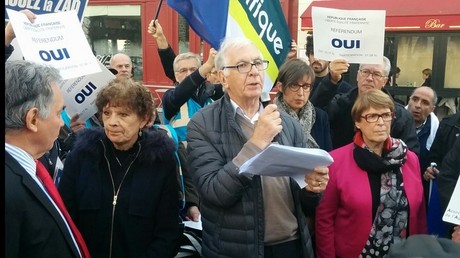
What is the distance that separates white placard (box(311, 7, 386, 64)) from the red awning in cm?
451

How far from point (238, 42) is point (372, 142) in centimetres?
102

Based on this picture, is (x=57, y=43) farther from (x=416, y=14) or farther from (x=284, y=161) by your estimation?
(x=416, y=14)

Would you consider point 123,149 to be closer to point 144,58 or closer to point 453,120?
point 453,120

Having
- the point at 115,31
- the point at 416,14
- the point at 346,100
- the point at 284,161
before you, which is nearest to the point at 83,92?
the point at 284,161

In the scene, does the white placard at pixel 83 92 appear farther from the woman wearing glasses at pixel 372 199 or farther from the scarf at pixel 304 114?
the woman wearing glasses at pixel 372 199

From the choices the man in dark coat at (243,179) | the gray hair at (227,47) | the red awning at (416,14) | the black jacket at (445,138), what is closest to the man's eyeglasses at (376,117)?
the man in dark coat at (243,179)

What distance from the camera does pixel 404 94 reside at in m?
8.28

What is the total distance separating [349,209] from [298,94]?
84 cm

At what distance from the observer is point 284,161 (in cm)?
194

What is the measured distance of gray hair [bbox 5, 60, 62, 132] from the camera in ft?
5.41

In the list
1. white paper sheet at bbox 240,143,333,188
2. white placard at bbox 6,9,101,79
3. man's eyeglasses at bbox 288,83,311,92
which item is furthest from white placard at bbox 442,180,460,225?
white placard at bbox 6,9,101,79

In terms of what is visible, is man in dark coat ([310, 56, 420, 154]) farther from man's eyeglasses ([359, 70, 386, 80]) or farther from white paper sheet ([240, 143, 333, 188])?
white paper sheet ([240, 143, 333, 188])

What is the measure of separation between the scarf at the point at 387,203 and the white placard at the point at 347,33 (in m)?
1.39

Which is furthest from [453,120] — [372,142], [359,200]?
[359,200]
